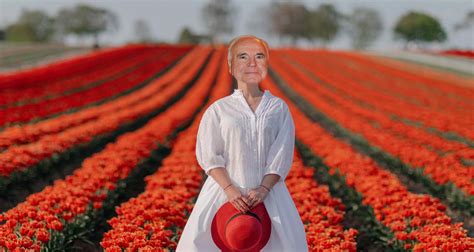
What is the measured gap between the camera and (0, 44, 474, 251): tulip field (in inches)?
195

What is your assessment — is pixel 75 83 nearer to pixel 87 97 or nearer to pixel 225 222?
pixel 87 97

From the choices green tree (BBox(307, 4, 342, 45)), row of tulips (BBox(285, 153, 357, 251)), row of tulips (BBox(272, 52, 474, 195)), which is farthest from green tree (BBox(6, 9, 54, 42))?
row of tulips (BBox(285, 153, 357, 251))

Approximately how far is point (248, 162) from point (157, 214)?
2183 millimetres

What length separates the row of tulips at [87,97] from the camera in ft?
48.8

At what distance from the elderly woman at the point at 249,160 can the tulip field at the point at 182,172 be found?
1.02 meters

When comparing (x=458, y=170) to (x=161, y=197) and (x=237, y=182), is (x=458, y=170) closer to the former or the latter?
(x=161, y=197)

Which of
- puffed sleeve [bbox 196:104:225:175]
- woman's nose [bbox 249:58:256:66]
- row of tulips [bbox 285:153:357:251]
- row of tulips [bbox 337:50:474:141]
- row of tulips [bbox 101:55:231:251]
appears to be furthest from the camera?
row of tulips [bbox 337:50:474:141]

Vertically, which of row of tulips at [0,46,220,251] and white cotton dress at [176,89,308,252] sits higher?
white cotton dress at [176,89,308,252]

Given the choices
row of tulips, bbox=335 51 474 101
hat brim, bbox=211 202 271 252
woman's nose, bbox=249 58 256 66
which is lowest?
row of tulips, bbox=335 51 474 101

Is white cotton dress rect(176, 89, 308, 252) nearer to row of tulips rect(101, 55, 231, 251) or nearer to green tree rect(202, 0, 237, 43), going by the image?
row of tulips rect(101, 55, 231, 251)

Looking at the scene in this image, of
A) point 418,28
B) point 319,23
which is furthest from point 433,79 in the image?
point 319,23

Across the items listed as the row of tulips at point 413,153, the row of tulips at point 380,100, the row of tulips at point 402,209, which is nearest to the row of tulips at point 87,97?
the row of tulips at point 413,153

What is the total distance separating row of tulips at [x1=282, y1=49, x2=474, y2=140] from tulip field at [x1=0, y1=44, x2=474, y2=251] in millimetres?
135

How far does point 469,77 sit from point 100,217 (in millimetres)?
30859
